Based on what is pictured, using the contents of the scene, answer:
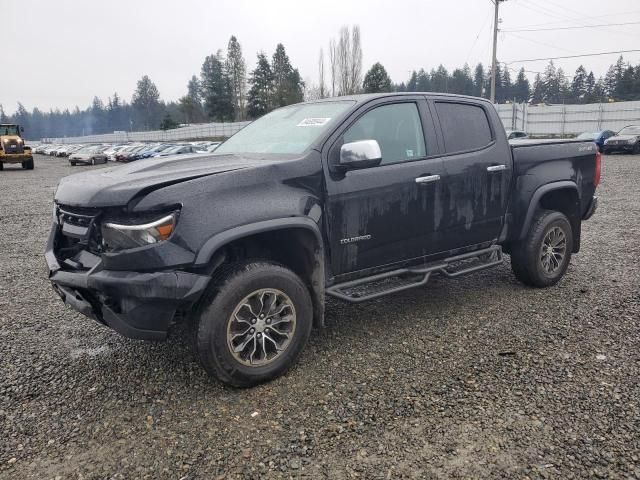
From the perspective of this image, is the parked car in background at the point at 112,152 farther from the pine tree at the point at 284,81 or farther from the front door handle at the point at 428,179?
the front door handle at the point at 428,179

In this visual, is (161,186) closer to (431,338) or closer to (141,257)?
(141,257)

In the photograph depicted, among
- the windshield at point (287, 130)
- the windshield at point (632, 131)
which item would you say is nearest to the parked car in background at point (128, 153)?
the windshield at point (632, 131)

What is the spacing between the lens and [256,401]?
3.01m

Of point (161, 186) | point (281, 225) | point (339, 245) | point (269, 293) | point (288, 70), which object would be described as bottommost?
point (269, 293)

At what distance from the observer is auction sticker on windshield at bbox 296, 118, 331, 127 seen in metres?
3.61

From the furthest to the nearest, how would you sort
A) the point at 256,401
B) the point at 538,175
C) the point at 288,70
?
1. the point at 288,70
2. the point at 538,175
3. the point at 256,401

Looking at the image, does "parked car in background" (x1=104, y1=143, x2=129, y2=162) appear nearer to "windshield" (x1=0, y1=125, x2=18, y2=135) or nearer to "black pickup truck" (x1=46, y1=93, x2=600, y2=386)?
"windshield" (x1=0, y1=125, x2=18, y2=135)

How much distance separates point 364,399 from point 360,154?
162 centimetres

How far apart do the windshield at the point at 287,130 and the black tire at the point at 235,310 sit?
97 cm

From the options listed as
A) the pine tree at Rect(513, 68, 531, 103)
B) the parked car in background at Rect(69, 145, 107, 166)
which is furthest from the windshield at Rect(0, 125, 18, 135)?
the pine tree at Rect(513, 68, 531, 103)

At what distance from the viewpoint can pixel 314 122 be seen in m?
3.71

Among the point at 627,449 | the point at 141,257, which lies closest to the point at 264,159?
the point at 141,257

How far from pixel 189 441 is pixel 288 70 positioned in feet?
237

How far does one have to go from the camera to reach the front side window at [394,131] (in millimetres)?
3658
